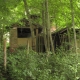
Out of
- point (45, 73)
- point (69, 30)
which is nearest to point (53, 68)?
point (45, 73)

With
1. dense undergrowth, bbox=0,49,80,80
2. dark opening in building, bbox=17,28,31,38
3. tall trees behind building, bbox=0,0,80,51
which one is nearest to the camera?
dense undergrowth, bbox=0,49,80,80

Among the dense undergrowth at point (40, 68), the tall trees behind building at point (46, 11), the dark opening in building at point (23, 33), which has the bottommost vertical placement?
the dense undergrowth at point (40, 68)

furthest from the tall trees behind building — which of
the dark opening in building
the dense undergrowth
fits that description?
the dark opening in building

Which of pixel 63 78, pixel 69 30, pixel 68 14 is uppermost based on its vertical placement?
pixel 68 14

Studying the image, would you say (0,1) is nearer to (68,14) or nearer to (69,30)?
(68,14)

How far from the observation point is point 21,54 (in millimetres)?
7145

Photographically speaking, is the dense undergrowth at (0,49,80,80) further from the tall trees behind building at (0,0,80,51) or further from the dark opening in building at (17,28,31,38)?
the dark opening in building at (17,28,31,38)

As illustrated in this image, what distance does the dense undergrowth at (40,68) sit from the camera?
227 inches

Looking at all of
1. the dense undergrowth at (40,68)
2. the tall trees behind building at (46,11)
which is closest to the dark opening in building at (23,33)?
the tall trees behind building at (46,11)

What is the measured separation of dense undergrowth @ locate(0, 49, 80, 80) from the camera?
18.9 feet

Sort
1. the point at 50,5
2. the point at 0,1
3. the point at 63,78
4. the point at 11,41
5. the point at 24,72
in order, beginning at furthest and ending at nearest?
1. the point at 11,41
2. the point at 50,5
3. the point at 0,1
4. the point at 63,78
5. the point at 24,72

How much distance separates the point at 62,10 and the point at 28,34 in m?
8.26

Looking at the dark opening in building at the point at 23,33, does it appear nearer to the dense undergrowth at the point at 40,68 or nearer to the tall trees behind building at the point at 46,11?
the tall trees behind building at the point at 46,11

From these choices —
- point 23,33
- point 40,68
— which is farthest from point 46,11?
point 23,33
